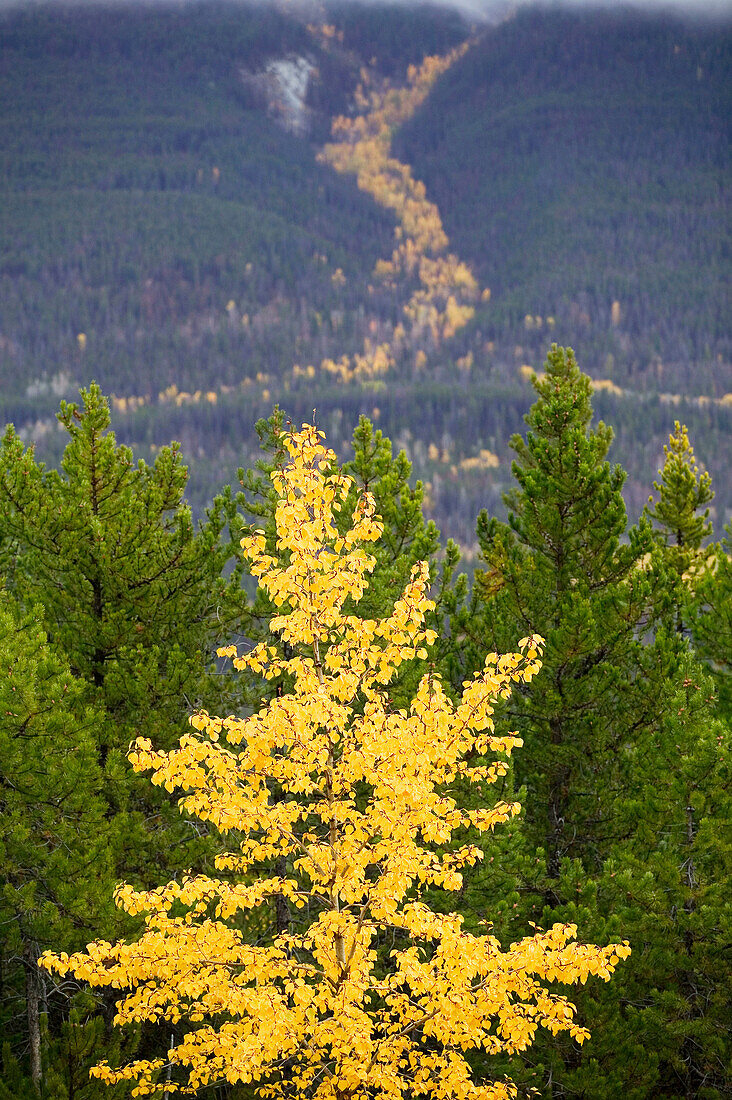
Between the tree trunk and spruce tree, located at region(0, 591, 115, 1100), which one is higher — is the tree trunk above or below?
below

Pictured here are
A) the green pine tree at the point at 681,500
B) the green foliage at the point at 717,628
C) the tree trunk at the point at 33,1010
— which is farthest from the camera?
the green pine tree at the point at 681,500

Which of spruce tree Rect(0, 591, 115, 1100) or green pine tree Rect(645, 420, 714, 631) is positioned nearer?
A: spruce tree Rect(0, 591, 115, 1100)

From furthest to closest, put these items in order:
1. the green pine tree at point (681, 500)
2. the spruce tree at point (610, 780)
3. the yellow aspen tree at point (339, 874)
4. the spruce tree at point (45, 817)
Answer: the green pine tree at point (681, 500) < the spruce tree at point (610, 780) < the spruce tree at point (45, 817) < the yellow aspen tree at point (339, 874)

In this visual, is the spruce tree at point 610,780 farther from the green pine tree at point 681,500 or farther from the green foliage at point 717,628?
the green pine tree at point 681,500

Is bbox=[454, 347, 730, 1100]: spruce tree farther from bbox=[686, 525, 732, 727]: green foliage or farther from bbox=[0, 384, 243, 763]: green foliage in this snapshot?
bbox=[0, 384, 243, 763]: green foliage

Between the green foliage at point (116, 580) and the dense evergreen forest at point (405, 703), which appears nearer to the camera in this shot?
the dense evergreen forest at point (405, 703)

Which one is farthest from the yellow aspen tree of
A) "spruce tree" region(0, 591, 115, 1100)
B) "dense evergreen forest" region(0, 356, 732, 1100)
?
"spruce tree" region(0, 591, 115, 1100)

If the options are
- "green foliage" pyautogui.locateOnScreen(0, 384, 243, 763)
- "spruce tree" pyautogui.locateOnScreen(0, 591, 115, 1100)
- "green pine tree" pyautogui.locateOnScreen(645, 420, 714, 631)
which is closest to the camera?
"spruce tree" pyautogui.locateOnScreen(0, 591, 115, 1100)

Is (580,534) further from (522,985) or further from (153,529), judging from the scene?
(522,985)

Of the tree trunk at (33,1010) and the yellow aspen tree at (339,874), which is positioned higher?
the yellow aspen tree at (339,874)

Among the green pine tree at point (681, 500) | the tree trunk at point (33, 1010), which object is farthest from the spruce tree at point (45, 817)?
the green pine tree at point (681, 500)

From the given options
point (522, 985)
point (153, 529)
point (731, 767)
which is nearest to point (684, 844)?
point (731, 767)

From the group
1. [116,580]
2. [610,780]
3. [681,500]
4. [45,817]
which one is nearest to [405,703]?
[610,780]

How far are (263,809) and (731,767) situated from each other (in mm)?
7452
